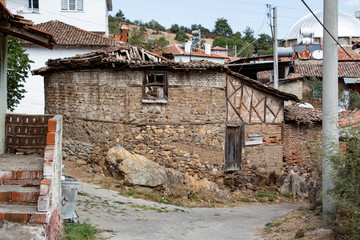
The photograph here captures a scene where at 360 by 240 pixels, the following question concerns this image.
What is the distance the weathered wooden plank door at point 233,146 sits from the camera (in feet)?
52.2

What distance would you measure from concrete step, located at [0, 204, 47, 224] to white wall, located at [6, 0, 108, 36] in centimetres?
2735

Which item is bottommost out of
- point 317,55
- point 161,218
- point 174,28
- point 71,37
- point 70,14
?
point 161,218

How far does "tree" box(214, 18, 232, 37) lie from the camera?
88.3 metres

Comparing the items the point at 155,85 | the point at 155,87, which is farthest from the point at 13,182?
the point at 155,87

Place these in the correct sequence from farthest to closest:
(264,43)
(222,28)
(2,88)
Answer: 1. (222,28)
2. (264,43)
3. (2,88)

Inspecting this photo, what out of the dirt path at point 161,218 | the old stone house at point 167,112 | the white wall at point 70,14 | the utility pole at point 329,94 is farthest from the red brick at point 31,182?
the white wall at point 70,14

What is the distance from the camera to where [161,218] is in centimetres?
1155

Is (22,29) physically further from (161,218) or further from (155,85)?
(155,85)

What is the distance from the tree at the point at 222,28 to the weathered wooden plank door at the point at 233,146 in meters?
74.2

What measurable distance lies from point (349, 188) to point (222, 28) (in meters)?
83.9

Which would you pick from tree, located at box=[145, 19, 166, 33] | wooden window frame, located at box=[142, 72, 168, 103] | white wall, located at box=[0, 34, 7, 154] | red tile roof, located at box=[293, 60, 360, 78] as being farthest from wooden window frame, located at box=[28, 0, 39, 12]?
tree, located at box=[145, 19, 166, 33]

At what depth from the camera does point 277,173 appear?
17.0 meters

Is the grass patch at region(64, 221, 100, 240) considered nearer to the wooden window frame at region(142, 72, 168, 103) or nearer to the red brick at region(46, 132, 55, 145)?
the red brick at region(46, 132, 55, 145)

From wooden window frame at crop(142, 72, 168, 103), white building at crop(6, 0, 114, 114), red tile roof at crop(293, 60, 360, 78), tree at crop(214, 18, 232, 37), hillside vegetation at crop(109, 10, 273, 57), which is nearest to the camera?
wooden window frame at crop(142, 72, 168, 103)
